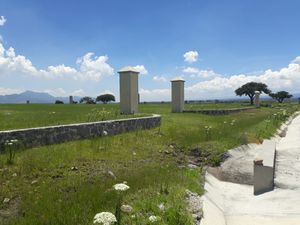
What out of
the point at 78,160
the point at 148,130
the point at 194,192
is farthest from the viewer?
the point at 148,130

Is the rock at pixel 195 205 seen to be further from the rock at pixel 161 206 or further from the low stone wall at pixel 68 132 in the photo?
the low stone wall at pixel 68 132

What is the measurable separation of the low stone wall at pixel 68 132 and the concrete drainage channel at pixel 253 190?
4035 mm

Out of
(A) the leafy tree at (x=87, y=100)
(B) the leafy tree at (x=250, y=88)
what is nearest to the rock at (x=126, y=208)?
(A) the leafy tree at (x=87, y=100)

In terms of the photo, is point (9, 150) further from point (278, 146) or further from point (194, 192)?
point (278, 146)

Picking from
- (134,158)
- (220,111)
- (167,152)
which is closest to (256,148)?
(167,152)

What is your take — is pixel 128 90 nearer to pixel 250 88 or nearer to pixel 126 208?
pixel 126 208

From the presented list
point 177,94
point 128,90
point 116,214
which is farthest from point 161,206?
point 177,94

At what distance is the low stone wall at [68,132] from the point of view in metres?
9.82

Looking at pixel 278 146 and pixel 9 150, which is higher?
pixel 9 150

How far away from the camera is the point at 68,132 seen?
11.4 meters

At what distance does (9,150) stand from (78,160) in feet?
5.99

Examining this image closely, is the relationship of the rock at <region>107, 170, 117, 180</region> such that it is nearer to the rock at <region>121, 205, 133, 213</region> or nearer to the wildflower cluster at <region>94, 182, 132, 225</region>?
the wildflower cluster at <region>94, 182, 132, 225</region>

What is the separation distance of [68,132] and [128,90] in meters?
7.63

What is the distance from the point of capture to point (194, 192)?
27.9 ft
